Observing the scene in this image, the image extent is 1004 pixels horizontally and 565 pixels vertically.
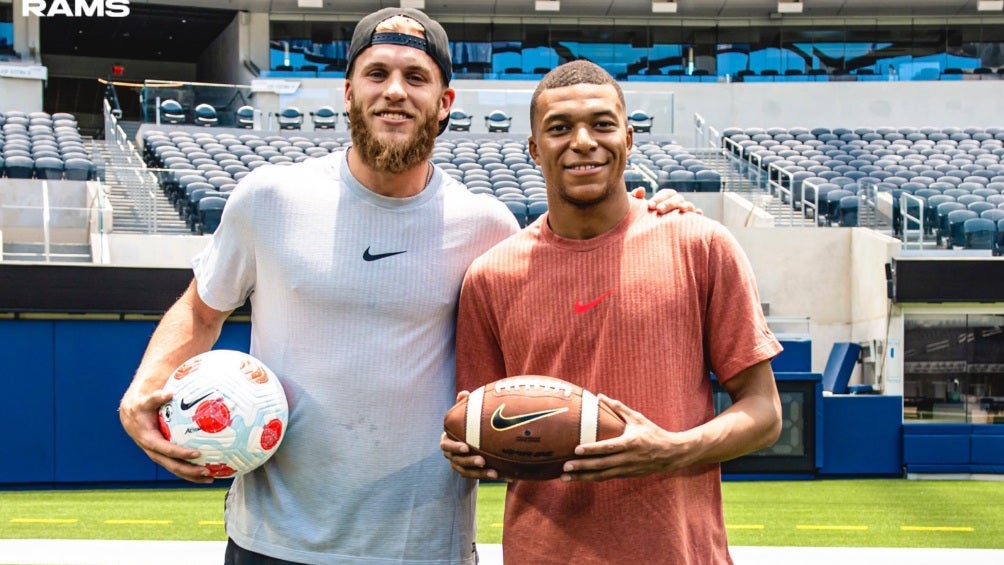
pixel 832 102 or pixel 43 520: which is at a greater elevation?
pixel 832 102

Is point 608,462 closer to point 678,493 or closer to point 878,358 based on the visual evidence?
point 678,493

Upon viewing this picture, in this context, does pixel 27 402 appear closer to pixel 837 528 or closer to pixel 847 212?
pixel 837 528

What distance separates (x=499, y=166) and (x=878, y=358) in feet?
26.0

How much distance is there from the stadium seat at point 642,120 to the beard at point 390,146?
22602 mm

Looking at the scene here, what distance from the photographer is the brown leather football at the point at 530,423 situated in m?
2.98

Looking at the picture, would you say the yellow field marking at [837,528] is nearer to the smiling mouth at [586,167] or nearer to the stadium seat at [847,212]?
the smiling mouth at [586,167]

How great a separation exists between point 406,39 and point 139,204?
553 inches

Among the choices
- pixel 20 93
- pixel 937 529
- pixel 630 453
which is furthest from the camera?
pixel 20 93

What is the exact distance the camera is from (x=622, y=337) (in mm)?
3074

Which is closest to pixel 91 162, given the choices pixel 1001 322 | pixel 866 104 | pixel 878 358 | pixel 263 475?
pixel 878 358

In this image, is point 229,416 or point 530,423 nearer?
point 530,423

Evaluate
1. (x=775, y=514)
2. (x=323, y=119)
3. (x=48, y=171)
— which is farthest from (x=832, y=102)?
(x=775, y=514)

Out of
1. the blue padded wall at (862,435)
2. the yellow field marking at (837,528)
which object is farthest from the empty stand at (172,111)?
the yellow field marking at (837,528)

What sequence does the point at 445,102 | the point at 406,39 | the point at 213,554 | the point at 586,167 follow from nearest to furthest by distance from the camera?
the point at 586,167, the point at 406,39, the point at 445,102, the point at 213,554
